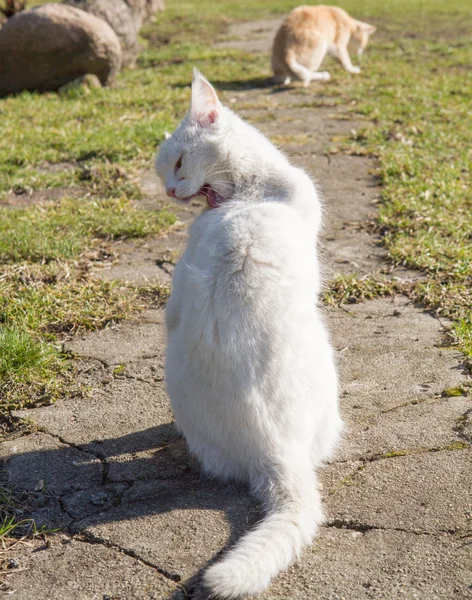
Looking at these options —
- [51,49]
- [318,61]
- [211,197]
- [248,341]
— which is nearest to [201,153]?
[211,197]

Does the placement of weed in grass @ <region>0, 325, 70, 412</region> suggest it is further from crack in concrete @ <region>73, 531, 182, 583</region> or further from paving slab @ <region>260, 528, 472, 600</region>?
paving slab @ <region>260, 528, 472, 600</region>

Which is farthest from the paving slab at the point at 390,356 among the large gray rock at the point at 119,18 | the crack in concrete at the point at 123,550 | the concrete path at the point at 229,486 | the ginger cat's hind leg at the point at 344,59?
the large gray rock at the point at 119,18

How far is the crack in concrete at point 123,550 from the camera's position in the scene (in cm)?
232

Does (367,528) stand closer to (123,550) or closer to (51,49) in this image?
(123,550)

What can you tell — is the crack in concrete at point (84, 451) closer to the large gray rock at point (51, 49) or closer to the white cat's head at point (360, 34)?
the large gray rock at point (51, 49)

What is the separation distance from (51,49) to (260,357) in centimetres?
778

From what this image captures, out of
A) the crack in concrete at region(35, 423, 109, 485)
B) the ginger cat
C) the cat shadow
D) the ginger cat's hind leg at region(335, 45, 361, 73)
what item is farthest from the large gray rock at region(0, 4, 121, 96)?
the cat shadow

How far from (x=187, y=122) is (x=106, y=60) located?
6856 mm

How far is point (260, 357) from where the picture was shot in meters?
2.56

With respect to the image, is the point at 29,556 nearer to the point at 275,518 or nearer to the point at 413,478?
the point at 275,518

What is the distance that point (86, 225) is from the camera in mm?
5359

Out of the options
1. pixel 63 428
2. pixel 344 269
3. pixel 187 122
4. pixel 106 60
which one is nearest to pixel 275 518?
pixel 63 428

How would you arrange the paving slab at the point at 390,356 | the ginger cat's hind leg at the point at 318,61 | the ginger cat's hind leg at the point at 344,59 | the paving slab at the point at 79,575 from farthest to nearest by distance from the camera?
the ginger cat's hind leg at the point at 344,59 < the ginger cat's hind leg at the point at 318,61 < the paving slab at the point at 390,356 < the paving slab at the point at 79,575

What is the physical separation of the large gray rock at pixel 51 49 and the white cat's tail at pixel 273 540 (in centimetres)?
795
